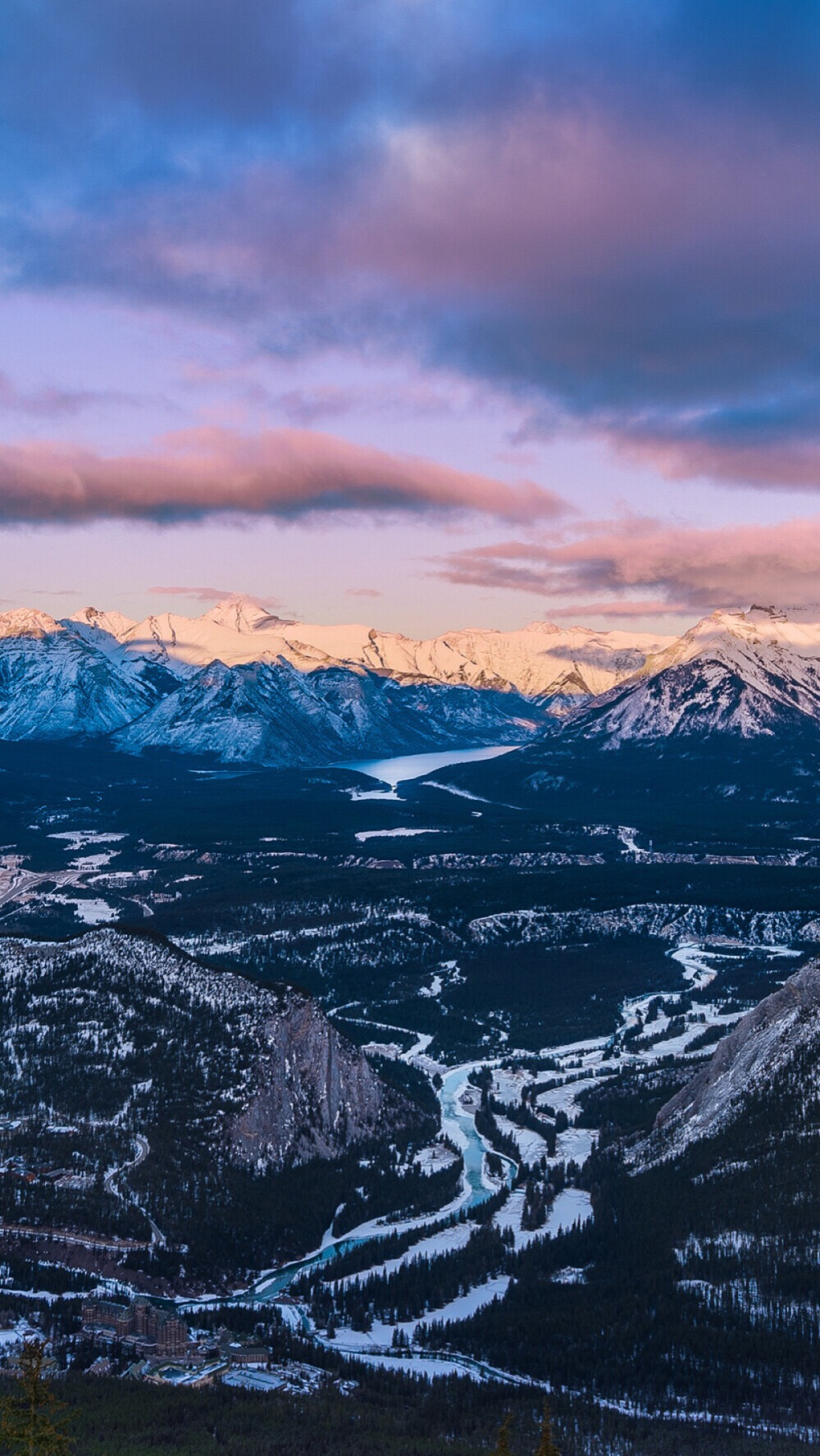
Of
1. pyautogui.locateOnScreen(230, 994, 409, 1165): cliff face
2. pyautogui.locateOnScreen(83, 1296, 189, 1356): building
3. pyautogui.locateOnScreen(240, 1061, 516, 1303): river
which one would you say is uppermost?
pyautogui.locateOnScreen(230, 994, 409, 1165): cliff face

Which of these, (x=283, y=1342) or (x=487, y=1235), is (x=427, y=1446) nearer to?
(x=283, y=1342)

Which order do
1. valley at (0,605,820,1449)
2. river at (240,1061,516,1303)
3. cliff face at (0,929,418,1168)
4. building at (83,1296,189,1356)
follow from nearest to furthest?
valley at (0,605,820,1449), building at (83,1296,189,1356), river at (240,1061,516,1303), cliff face at (0,929,418,1168)

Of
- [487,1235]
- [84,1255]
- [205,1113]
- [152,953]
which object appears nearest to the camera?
[84,1255]

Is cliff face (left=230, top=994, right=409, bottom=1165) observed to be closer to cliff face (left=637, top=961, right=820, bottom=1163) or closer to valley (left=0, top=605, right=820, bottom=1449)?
valley (left=0, top=605, right=820, bottom=1449)

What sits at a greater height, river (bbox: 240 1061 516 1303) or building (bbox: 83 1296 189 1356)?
building (bbox: 83 1296 189 1356)

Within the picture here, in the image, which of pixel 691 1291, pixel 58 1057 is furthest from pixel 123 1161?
pixel 691 1291

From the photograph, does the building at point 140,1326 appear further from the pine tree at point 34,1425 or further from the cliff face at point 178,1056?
the pine tree at point 34,1425

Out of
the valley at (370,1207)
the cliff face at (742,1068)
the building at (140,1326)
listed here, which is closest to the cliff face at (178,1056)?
the valley at (370,1207)

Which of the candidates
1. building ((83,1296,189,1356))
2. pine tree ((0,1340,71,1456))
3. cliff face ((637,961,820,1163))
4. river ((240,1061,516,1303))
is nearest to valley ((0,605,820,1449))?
river ((240,1061,516,1303))
